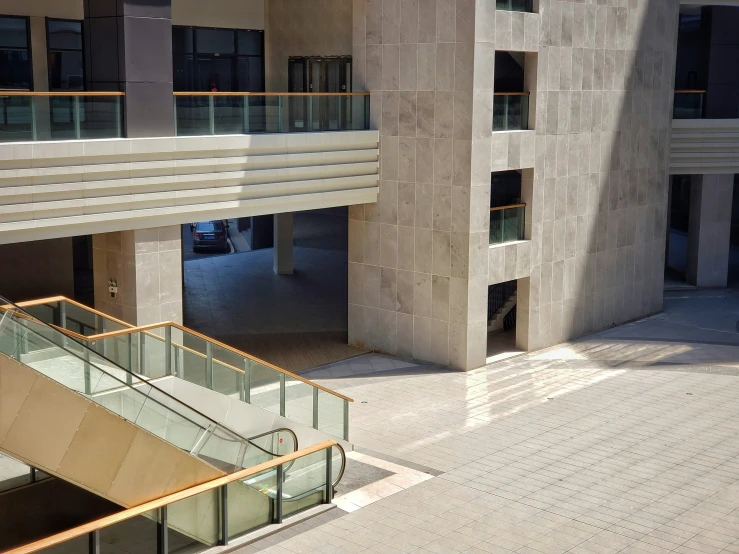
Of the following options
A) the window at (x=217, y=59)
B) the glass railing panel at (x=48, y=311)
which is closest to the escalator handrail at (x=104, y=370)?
the glass railing panel at (x=48, y=311)

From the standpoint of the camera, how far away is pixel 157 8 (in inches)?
725

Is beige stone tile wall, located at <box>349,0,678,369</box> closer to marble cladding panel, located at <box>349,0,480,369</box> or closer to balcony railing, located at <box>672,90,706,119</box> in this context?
marble cladding panel, located at <box>349,0,480,369</box>

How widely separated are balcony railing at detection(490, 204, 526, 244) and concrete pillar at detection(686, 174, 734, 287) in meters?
10.5

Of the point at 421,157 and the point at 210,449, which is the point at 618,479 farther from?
the point at 421,157

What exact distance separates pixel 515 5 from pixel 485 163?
3.66 metres

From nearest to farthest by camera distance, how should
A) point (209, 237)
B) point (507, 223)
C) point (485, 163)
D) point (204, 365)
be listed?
point (204, 365) < point (485, 163) < point (507, 223) < point (209, 237)

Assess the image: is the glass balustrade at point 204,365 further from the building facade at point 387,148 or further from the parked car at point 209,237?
the parked car at point 209,237

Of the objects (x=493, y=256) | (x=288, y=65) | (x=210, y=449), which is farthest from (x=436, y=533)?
(x=288, y=65)

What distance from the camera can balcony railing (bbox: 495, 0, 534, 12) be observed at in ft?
72.3

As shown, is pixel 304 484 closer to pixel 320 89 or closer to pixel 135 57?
pixel 135 57

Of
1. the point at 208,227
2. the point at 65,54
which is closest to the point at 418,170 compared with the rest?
the point at 65,54

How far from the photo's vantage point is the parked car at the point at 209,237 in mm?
37625

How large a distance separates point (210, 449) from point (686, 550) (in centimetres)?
653

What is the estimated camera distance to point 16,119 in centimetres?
1608
